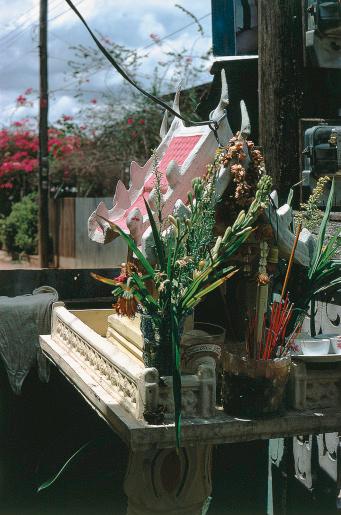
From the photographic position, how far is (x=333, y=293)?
5160mm

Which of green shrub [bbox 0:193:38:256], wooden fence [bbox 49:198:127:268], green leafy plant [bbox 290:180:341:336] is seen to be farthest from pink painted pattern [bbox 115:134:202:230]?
green shrub [bbox 0:193:38:256]

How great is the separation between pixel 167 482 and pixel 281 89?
2580 millimetres

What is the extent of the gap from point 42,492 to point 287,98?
3.34m

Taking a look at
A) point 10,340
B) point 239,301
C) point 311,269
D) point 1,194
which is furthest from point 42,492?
point 1,194

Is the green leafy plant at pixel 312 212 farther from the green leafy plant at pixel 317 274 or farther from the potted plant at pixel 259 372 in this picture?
the potted plant at pixel 259 372

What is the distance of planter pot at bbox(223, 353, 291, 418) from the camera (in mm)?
3797

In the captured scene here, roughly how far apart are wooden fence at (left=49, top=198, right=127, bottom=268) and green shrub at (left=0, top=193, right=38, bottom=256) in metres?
0.78

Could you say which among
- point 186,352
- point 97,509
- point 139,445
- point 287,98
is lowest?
point 97,509

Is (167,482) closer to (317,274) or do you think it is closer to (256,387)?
(256,387)

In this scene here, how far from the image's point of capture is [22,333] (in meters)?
5.81

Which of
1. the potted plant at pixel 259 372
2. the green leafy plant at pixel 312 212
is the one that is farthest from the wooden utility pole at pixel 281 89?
the potted plant at pixel 259 372

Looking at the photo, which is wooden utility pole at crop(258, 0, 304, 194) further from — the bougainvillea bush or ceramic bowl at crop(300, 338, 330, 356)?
the bougainvillea bush

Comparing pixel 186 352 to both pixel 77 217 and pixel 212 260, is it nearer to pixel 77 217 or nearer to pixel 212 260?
pixel 212 260

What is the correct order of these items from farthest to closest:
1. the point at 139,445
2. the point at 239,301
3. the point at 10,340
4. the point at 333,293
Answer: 1. the point at 10,340
2. the point at 333,293
3. the point at 239,301
4. the point at 139,445
